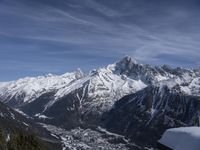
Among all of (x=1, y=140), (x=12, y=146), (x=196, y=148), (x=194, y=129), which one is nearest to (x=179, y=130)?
(x=194, y=129)

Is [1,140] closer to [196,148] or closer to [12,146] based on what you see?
[12,146]

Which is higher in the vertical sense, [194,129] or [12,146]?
[194,129]

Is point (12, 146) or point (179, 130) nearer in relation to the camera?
point (179, 130)

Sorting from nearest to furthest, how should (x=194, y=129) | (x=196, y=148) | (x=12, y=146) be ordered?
1. (x=196, y=148)
2. (x=194, y=129)
3. (x=12, y=146)

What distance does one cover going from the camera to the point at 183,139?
73.5 meters

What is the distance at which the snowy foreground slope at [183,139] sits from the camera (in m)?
70.1

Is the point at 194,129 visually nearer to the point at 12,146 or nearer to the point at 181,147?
the point at 181,147

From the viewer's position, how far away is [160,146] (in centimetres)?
8006

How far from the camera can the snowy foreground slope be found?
230 feet

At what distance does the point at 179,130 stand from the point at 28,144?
13032cm

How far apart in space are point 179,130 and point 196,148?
34.7 feet

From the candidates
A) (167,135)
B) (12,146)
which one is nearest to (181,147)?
(167,135)

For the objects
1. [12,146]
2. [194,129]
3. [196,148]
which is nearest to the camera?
[196,148]

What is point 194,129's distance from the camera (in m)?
78.2
